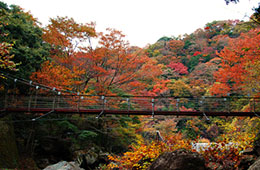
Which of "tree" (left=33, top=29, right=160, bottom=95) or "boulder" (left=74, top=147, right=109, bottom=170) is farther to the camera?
"tree" (left=33, top=29, right=160, bottom=95)

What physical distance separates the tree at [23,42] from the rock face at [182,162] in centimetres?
553

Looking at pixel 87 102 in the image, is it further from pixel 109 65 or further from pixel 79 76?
pixel 109 65

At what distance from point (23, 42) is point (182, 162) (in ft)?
21.2

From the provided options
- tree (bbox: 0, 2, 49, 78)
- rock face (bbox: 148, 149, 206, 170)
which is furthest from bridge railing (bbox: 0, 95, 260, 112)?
rock face (bbox: 148, 149, 206, 170)

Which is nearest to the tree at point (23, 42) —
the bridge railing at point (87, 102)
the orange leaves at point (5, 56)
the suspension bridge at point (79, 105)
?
the suspension bridge at point (79, 105)

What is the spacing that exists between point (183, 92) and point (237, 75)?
19.3ft

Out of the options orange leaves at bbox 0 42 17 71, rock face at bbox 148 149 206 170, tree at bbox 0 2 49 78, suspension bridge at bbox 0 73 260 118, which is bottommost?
rock face at bbox 148 149 206 170

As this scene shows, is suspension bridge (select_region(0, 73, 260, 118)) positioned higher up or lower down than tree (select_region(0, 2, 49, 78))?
lower down

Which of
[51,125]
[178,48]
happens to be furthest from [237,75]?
[178,48]

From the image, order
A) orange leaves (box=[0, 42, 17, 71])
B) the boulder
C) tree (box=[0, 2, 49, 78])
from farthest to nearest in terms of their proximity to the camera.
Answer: the boulder < tree (box=[0, 2, 49, 78]) < orange leaves (box=[0, 42, 17, 71])

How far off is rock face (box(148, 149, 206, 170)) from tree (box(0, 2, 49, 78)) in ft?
18.1

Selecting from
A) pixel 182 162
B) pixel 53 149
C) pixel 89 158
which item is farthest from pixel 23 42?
pixel 182 162

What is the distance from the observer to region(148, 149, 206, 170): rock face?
2.19m

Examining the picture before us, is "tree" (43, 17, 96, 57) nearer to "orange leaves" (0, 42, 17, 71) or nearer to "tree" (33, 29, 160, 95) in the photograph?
"tree" (33, 29, 160, 95)
